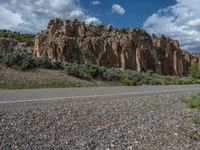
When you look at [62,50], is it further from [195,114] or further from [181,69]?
[195,114]

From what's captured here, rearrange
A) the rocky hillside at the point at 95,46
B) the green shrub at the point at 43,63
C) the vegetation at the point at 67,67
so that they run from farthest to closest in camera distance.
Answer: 1. the rocky hillside at the point at 95,46
2. the green shrub at the point at 43,63
3. the vegetation at the point at 67,67

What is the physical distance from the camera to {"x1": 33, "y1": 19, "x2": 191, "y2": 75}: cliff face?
178ft

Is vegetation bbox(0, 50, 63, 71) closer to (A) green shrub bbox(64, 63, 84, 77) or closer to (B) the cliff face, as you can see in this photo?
(A) green shrub bbox(64, 63, 84, 77)

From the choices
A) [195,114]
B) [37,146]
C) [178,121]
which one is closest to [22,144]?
[37,146]

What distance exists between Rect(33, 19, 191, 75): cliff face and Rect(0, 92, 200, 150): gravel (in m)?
42.5

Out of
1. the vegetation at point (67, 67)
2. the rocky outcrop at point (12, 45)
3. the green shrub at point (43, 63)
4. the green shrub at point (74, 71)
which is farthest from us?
the rocky outcrop at point (12, 45)

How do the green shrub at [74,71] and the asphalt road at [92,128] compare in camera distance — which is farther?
the green shrub at [74,71]

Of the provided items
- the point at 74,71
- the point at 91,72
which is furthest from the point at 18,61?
the point at 91,72

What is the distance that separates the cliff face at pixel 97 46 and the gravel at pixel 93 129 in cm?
4255

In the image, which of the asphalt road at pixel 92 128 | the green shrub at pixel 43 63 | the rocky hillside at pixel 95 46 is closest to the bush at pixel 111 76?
the green shrub at pixel 43 63

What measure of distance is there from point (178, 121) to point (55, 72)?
12.9 meters

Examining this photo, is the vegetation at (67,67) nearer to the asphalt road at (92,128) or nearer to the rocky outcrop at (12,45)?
the asphalt road at (92,128)

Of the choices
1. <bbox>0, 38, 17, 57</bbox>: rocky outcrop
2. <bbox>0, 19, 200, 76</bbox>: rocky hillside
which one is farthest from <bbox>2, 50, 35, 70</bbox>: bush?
<bbox>0, 38, 17, 57</bbox>: rocky outcrop

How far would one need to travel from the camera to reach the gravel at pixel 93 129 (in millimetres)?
6270
